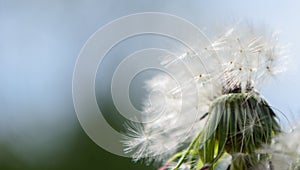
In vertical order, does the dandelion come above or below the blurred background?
below

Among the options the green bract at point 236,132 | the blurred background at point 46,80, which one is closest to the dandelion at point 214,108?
the green bract at point 236,132

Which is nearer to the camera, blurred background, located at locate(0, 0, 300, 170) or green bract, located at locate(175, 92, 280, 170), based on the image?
green bract, located at locate(175, 92, 280, 170)

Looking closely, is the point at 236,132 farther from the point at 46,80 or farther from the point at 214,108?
the point at 46,80

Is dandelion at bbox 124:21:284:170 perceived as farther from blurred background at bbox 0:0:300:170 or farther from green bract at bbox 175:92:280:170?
blurred background at bbox 0:0:300:170

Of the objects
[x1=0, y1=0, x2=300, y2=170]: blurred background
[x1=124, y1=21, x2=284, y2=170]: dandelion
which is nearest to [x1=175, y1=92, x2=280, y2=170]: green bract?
[x1=124, y1=21, x2=284, y2=170]: dandelion

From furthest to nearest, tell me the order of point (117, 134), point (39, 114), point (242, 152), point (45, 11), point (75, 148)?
point (45, 11) < point (39, 114) < point (75, 148) < point (117, 134) < point (242, 152)

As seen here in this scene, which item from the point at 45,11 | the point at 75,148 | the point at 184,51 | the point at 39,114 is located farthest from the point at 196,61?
the point at 45,11

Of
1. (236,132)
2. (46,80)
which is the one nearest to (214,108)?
(236,132)

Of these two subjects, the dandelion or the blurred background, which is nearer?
the dandelion

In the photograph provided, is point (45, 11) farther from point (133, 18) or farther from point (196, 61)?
point (196, 61)
